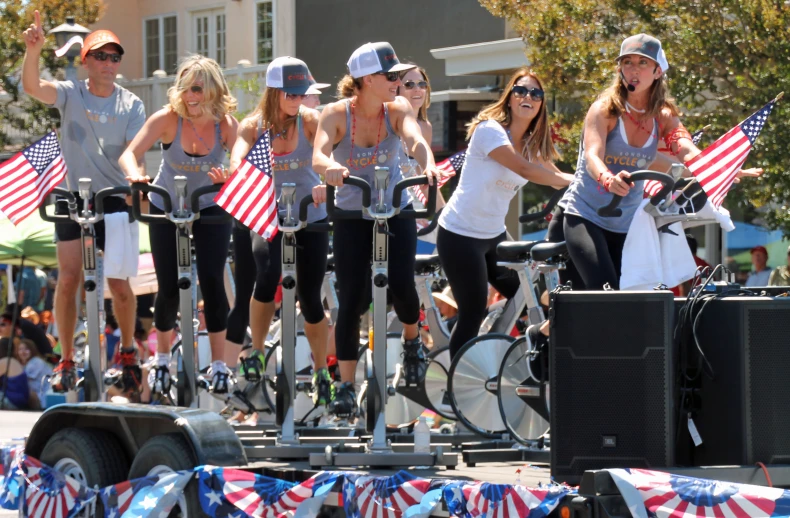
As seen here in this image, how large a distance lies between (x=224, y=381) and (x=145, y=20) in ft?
80.9

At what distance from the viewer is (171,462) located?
695cm

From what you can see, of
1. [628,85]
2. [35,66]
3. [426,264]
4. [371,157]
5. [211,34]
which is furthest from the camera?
[211,34]

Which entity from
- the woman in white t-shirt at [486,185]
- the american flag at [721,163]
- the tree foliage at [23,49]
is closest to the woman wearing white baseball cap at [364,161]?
the woman in white t-shirt at [486,185]

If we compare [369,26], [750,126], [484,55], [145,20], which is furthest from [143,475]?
[145,20]

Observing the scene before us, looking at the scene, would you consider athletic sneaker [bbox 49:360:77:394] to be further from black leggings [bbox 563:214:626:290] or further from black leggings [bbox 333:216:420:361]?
black leggings [bbox 563:214:626:290]

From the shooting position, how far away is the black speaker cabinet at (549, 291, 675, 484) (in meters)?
5.60

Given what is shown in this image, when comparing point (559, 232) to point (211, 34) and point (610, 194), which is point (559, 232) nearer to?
point (610, 194)

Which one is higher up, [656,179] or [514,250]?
[656,179]

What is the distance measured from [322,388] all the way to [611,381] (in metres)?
2.83

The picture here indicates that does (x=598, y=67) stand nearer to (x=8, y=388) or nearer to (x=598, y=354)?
(x=8, y=388)

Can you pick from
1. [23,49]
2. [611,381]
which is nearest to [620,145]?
[611,381]

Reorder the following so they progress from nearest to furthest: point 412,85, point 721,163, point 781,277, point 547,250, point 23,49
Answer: point 721,163 < point 547,250 < point 412,85 < point 781,277 < point 23,49

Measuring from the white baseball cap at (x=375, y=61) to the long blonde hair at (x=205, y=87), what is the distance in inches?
46.4

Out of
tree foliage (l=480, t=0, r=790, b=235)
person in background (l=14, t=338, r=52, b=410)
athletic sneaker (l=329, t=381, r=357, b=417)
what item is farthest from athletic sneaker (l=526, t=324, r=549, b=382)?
person in background (l=14, t=338, r=52, b=410)
